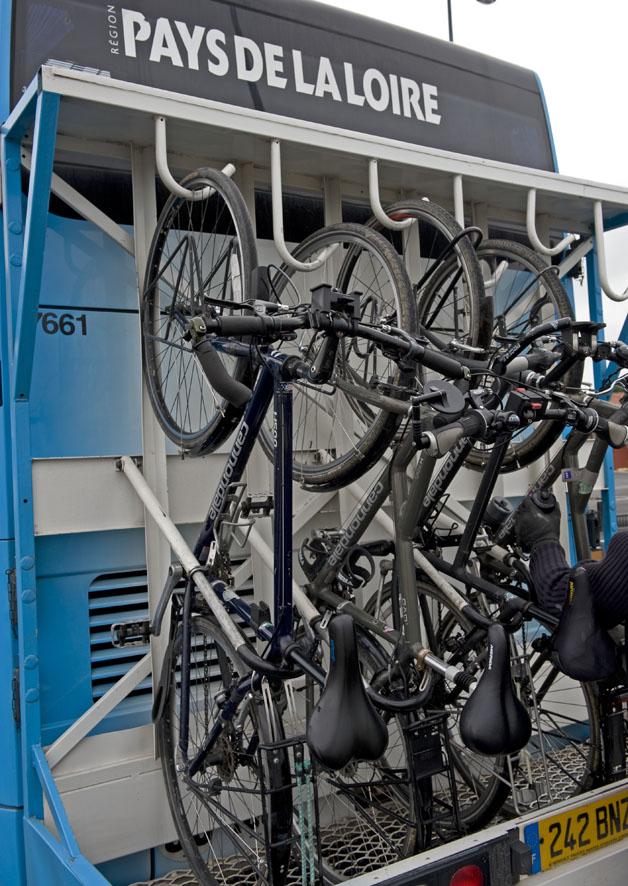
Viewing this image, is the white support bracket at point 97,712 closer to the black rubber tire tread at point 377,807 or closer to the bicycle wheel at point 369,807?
the bicycle wheel at point 369,807

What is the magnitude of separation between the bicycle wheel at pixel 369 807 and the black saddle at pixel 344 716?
483 millimetres

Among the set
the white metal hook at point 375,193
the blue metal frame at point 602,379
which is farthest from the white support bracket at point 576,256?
the white metal hook at point 375,193

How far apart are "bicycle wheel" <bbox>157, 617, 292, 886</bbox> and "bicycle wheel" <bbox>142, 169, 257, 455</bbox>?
0.72 metres

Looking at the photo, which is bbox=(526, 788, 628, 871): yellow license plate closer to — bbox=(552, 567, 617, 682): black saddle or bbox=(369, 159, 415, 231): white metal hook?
bbox=(552, 567, 617, 682): black saddle

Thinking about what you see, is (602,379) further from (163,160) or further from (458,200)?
(163,160)

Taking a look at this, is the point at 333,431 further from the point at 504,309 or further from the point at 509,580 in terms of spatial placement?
the point at 504,309

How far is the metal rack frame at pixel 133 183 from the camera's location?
8.21 ft

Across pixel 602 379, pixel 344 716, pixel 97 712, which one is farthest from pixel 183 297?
pixel 602 379

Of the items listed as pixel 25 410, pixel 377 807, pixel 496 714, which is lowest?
pixel 377 807

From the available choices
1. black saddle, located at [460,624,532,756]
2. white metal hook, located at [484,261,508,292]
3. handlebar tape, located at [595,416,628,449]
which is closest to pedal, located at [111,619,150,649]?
black saddle, located at [460,624,532,756]

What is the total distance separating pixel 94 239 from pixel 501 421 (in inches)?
67.9

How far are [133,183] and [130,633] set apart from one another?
167 cm

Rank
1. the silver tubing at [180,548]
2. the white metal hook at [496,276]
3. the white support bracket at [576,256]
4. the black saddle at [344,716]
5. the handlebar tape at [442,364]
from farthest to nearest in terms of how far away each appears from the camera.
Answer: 1. the white support bracket at [576,256]
2. the white metal hook at [496,276]
3. the silver tubing at [180,548]
4. the handlebar tape at [442,364]
5. the black saddle at [344,716]

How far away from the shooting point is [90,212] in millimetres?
2975
